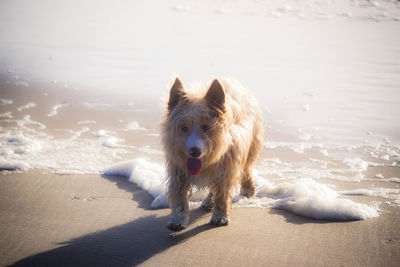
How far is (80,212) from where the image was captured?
3602 mm

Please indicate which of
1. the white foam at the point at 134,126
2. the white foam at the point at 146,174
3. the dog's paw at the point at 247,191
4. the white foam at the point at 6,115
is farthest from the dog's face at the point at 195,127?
the white foam at the point at 6,115

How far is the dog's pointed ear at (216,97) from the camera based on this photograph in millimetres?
3285

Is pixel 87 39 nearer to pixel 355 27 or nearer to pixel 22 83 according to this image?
pixel 22 83

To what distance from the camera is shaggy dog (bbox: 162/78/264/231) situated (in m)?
3.26

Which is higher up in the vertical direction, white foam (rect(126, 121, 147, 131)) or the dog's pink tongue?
the dog's pink tongue

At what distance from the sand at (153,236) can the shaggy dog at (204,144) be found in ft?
0.83

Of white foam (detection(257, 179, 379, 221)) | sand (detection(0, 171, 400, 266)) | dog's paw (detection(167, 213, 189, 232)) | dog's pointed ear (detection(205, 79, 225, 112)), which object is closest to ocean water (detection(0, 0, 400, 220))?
white foam (detection(257, 179, 379, 221))

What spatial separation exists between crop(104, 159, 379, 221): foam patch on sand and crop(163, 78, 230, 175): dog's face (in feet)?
1.97

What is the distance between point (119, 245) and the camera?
3092mm

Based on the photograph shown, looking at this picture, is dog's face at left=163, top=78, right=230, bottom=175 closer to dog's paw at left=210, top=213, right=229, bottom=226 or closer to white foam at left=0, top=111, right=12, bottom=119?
dog's paw at left=210, top=213, right=229, bottom=226

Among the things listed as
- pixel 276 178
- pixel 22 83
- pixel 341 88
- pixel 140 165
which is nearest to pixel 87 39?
pixel 22 83

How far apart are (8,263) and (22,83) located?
6128 millimetres

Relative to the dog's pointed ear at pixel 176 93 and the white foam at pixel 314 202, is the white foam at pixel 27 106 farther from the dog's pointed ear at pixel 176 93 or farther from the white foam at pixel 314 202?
the white foam at pixel 314 202

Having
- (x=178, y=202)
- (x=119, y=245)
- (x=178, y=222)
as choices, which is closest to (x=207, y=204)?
(x=178, y=202)
